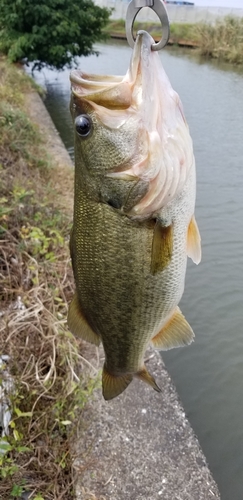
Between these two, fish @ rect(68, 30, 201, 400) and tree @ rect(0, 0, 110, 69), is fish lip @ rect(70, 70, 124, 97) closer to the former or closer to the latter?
fish @ rect(68, 30, 201, 400)

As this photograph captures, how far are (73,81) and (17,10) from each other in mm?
13264

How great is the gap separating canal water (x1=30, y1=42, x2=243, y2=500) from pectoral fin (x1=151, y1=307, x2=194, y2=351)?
231cm

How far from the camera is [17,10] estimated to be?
1270cm

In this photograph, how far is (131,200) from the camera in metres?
1.38

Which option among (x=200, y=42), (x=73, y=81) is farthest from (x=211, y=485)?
(x=200, y=42)

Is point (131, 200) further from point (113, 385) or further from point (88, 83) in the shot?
point (113, 385)

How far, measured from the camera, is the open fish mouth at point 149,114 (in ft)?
4.22

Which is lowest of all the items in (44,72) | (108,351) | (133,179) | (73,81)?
(44,72)

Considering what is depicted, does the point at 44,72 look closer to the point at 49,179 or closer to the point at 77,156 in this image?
the point at 49,179

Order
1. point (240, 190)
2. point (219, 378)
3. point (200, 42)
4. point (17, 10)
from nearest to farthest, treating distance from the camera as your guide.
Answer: point (219, 378), point (240, 190), point (17, 10), point (200, 42)

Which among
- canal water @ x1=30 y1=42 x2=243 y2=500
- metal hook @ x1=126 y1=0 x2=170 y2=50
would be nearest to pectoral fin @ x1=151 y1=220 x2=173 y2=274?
metal hook @ x1=126 y1=0 x2=170 y2=50

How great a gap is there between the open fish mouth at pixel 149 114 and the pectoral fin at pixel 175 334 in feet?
1.60

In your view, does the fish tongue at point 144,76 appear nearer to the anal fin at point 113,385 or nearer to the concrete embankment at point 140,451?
the anal fin at point 113,385

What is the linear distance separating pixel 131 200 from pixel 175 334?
59 cm
